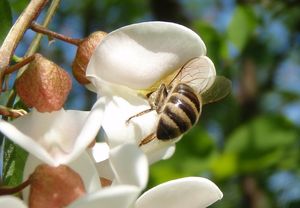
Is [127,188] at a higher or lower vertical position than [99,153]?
higher

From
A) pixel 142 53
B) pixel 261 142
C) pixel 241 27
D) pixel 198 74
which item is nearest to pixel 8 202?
pixel 142 53

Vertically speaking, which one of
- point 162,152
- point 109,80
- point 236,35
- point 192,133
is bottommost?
point 192,133

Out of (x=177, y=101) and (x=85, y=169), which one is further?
(x=177, y=101)

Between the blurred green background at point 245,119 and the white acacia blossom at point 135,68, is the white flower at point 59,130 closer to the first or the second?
the white acacia blossom at point 135,68

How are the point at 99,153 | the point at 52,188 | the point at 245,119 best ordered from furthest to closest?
the point at 245,119 → the point at 99,153 → the point at 52,188

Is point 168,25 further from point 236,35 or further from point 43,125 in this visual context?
point 236,35

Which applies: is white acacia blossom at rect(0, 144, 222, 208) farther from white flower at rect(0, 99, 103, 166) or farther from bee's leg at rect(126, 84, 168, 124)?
bee's leg at rect(126, 84, 168, 124)

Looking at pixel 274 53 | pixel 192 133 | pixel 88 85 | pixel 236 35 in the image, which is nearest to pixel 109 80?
pixel 88 85

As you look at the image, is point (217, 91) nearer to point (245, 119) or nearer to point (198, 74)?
point (198, 74)
